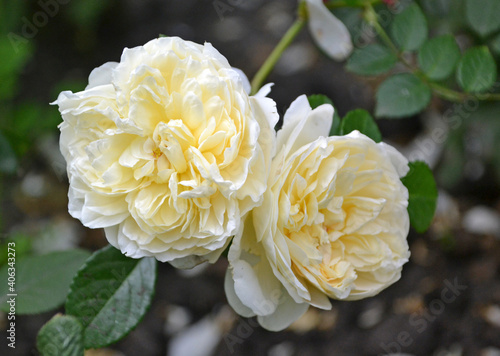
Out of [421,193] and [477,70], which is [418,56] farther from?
[421,193]

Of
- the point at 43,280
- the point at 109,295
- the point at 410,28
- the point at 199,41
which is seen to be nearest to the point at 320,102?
the point at 410,28

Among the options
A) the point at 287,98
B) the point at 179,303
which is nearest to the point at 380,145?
the point at 179,303

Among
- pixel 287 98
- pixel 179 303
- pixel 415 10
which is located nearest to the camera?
pixel 415 10

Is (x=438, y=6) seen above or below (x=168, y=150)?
below

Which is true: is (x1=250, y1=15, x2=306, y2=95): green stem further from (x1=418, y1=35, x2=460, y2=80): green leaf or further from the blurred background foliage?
(x1=418, y1=35, x2=460, y2=80): green leaf

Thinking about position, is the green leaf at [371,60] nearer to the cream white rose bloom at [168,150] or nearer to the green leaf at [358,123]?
the green leaf at [358,123]

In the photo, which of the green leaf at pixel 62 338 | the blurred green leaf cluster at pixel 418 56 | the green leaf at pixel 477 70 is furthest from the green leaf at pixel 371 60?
the green leaf at pixel 62 338

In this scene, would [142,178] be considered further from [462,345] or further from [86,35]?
[86,35]
